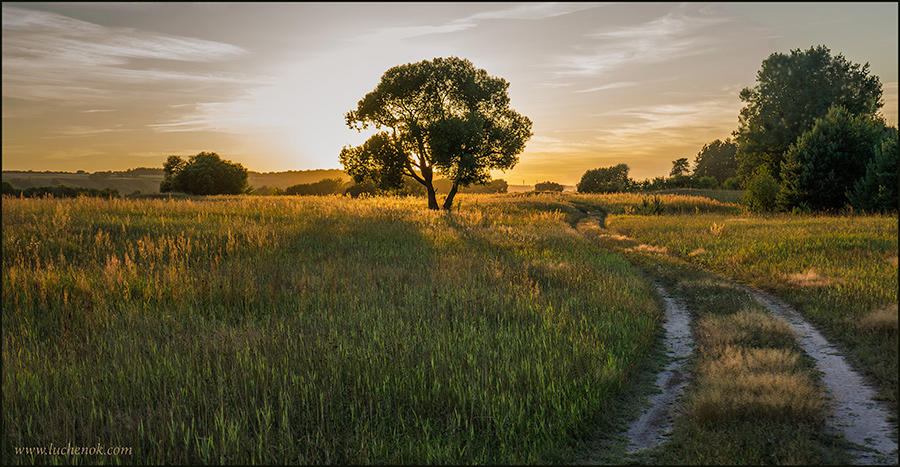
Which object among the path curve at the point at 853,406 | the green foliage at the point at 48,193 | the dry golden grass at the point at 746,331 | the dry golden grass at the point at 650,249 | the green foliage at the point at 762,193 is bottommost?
the path curve at the point at 853,406

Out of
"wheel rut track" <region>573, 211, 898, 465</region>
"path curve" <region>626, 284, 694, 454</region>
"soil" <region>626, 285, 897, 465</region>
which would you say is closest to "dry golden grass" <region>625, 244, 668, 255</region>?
"path curve" <region>626, 284, 694, 454</region>

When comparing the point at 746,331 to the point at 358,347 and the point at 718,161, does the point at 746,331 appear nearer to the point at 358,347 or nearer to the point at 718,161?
the point at 358,347

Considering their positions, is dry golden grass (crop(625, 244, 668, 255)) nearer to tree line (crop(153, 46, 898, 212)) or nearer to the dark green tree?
tree line (crop(153, 46, 898, 212))

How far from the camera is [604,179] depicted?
95250 millimetres

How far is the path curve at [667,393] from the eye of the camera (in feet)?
15.4

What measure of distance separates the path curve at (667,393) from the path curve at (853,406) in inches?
59.5

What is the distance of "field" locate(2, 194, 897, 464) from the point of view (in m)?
4.29

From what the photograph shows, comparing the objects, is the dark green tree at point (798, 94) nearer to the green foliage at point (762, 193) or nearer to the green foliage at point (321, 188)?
the green foliage at point (762, 193)

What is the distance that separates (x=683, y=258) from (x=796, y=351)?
9988 millimetres

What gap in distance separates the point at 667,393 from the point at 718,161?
108 meters

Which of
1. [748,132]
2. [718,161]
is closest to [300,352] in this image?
[748,132]

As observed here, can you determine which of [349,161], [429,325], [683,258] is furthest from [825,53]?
[429,325]

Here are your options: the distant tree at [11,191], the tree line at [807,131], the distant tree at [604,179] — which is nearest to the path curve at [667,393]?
the tree line at [807,131]

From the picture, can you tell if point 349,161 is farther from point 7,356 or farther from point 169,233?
point 7,356
